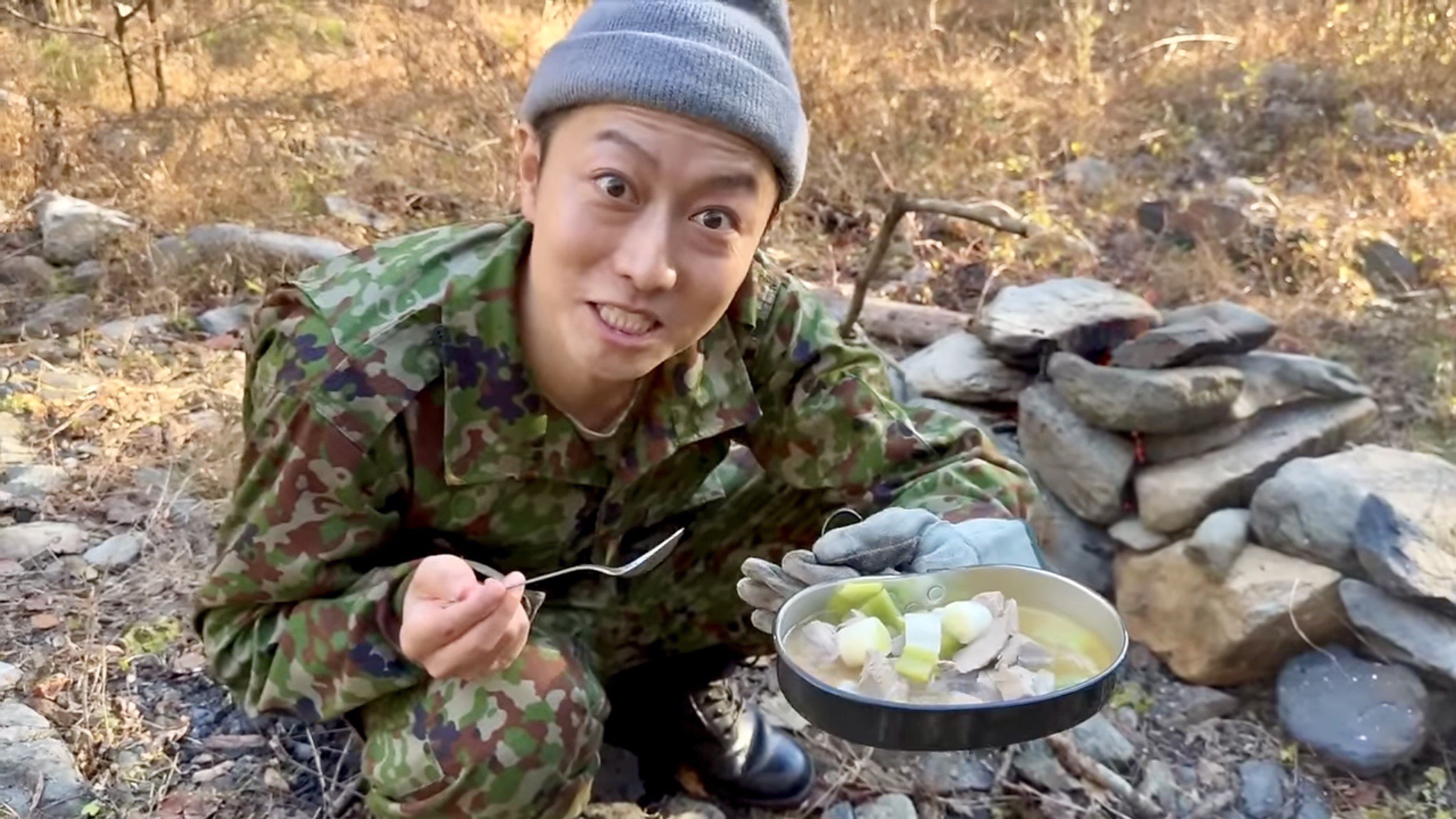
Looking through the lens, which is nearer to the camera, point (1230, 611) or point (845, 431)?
point (845, 431)

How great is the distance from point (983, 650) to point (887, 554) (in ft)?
0.74

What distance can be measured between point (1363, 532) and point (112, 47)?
13.5 feet

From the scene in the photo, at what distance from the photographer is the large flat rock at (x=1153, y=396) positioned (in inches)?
110

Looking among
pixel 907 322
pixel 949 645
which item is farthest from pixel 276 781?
pixel 907 322

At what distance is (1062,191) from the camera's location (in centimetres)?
463

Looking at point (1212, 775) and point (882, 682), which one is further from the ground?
point (882, 682)

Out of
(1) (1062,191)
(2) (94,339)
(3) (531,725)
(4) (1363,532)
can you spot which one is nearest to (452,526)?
(3) (531,725)

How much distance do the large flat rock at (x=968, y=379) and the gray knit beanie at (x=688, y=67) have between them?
5.07 ft

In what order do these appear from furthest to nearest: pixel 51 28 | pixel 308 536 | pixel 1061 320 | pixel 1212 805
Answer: pixel 51 28
pixel 1061 320
pixel 1212 805
pixel 308 536

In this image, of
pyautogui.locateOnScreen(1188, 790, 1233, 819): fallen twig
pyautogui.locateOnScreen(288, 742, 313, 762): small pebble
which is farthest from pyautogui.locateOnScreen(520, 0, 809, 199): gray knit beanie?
pyautogui.locateOnScreen(1188, 790, 1233, 819): fallen twig

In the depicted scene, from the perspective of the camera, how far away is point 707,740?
223 cm

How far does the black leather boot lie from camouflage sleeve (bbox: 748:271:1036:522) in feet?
1.47

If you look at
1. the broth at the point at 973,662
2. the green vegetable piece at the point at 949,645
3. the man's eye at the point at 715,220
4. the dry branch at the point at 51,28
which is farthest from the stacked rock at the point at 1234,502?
the dry branch at the point at 51,28

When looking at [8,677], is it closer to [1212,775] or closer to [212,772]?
[212,772]
